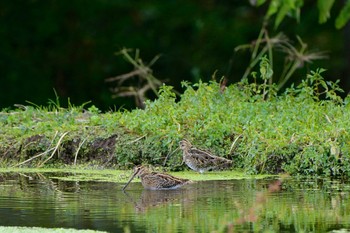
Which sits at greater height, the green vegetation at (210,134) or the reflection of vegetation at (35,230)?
the green vegetation at (210,134)

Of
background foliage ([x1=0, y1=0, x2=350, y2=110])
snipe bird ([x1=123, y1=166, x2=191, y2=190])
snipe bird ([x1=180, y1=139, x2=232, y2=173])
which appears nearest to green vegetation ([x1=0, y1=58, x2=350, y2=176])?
snipe bird ([x1=180, y1=139, x2=232, y2=173])

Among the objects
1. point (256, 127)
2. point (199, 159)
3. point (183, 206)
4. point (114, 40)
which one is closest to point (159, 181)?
point (199, 159)

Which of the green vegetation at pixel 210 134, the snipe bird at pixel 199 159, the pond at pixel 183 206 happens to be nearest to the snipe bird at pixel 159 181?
the pond at pixel 183 206

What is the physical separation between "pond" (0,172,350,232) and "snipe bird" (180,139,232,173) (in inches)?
17.0

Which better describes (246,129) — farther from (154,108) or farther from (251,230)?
(251,230)

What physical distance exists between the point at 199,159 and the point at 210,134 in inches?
24.9

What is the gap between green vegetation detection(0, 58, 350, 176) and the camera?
11508 mm

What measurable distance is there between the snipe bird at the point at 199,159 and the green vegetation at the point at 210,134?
28 centimetres

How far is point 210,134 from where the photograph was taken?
12.1m

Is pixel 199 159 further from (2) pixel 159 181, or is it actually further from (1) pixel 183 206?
(1) pixel 183 206

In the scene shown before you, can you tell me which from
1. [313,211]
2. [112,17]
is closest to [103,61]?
[112,17]

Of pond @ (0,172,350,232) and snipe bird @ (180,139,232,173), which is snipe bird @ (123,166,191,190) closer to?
pond @ (0,172,350,232)

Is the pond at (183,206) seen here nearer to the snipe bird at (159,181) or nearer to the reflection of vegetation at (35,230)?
the snipe bird at (159,181)

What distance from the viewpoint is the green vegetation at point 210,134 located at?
37.8ft
